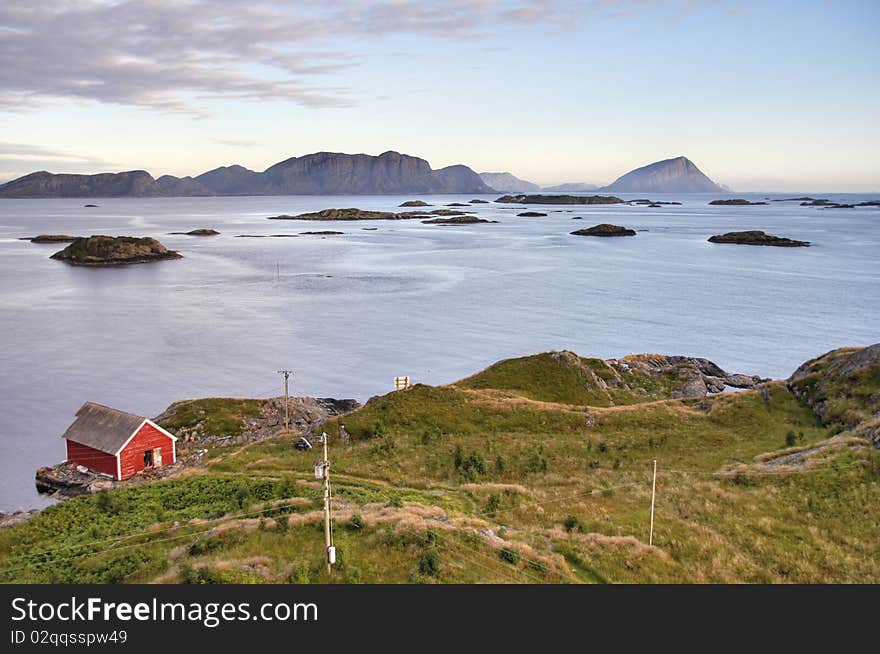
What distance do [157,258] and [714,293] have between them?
113049 millimetres

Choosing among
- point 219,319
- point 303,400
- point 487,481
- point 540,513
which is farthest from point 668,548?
point 219,319

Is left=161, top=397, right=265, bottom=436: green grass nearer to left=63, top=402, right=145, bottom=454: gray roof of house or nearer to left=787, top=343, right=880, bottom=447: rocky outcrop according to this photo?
left=63, top=402, right=145, bottom=454: gray roof of house

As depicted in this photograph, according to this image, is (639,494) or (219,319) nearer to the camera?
(639,494)

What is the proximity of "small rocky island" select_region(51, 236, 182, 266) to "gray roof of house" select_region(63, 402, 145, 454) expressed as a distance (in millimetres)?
107196

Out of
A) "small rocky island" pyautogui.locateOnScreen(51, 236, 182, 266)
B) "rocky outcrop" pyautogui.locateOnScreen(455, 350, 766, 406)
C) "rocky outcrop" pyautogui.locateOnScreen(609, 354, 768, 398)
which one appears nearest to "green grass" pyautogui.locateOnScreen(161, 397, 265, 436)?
"rocky outcrop" pyautogui.locateOnScreen(455, 350, 766, 406)

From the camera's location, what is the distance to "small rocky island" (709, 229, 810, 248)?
522 ft

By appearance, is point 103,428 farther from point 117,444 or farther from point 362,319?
point 362,319

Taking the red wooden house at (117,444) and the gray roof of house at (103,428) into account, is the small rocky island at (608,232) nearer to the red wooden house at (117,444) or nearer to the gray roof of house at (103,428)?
the red wooden house at (117,444)

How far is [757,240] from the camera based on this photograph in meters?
165

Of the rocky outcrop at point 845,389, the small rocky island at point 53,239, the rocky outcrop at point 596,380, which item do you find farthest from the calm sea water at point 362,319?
the small rocky island at point 53,239

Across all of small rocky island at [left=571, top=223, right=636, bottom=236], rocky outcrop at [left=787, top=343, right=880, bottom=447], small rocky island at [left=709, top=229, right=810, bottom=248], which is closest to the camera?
rocky outcrop at [left=787, top=343, right=880, bottom=447]

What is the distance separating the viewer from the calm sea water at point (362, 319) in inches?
2112

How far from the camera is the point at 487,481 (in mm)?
28328
